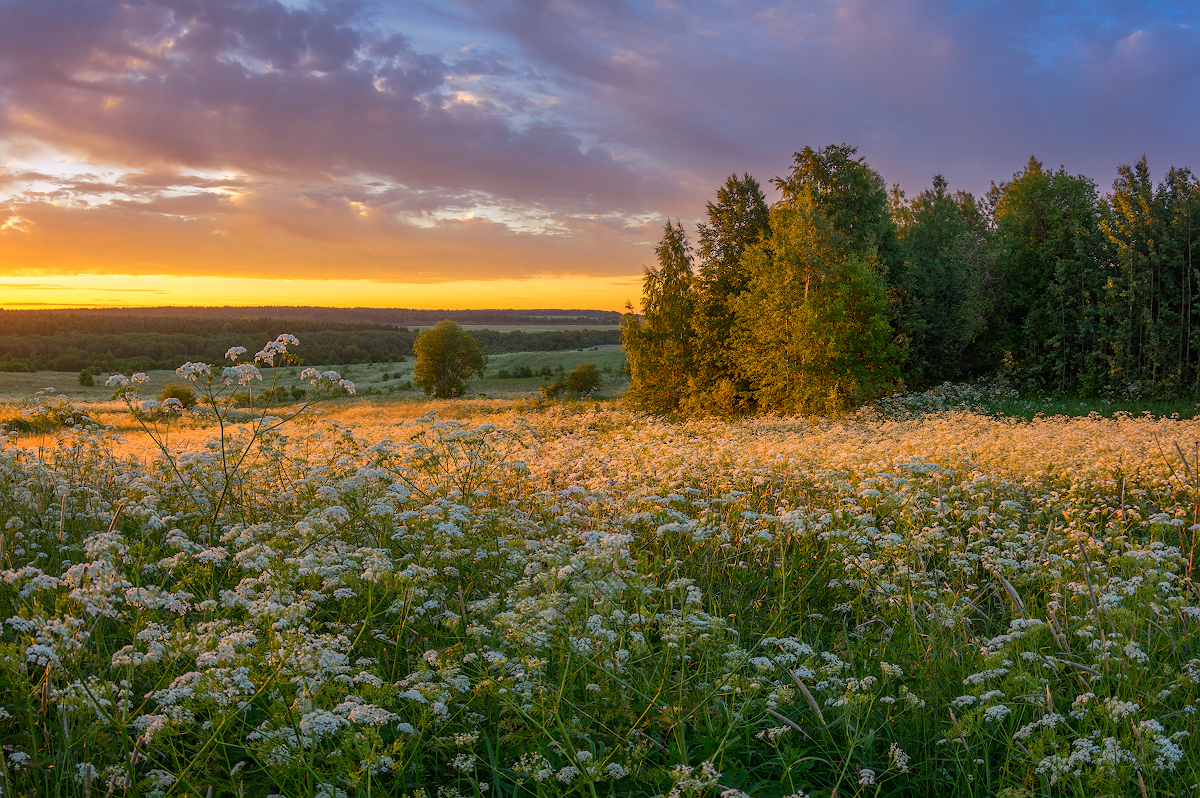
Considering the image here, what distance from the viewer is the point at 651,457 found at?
10281 mm

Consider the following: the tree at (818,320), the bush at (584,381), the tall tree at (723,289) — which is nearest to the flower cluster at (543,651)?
the tree at (818,320)

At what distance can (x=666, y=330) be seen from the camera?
3628 cm

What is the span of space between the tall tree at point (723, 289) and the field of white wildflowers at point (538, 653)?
26858 millimetres

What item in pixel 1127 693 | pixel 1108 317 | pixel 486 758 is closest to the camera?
pixel 486 758

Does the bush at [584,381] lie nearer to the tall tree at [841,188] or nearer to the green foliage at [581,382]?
the green foliage at [581,382]

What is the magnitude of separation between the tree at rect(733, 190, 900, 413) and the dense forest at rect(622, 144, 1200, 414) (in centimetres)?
8

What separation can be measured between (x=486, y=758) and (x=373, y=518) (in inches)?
125

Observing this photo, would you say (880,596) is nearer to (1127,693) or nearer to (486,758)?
(1127,693)

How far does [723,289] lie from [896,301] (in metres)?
9.52

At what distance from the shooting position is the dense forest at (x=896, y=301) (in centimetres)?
2916

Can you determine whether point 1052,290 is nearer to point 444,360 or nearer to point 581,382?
point 581,382

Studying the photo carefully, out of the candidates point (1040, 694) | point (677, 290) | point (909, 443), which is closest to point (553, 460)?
point (909, 443)

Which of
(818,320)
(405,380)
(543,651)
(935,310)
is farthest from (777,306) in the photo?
(405,380)

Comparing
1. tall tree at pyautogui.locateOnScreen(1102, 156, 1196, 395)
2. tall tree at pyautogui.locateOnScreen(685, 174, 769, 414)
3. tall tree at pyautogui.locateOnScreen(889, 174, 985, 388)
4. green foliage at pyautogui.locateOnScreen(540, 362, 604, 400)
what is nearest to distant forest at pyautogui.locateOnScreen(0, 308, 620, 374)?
green foliage at pyautogui.locateOnScreen(540, 362, 604, 400)
